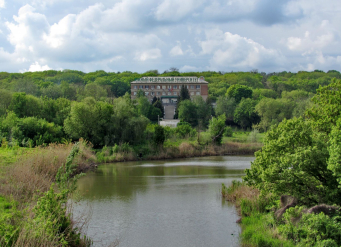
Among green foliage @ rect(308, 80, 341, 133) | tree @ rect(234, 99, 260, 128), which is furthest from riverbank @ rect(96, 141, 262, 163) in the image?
tree @ rect(234, 99, 260, 128)

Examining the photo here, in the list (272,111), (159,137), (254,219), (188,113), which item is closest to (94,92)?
(188,113)

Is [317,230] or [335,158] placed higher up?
[335,158]

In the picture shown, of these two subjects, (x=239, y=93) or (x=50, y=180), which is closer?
(x=50, y=180)

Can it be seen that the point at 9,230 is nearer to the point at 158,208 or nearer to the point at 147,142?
the point at 158,208

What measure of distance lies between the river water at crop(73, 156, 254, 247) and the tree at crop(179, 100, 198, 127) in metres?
44.0

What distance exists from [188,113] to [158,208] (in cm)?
6153

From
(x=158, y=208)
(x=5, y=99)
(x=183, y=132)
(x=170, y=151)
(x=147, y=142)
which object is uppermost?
(x=5, y=99)

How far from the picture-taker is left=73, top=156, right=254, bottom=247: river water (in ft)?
48.8

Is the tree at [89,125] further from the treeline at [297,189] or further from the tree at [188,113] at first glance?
the treeline at [297,189]

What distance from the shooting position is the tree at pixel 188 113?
260 ft

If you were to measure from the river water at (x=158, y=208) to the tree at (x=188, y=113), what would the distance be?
44.0m

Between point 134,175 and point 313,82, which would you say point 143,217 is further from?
point 313,82

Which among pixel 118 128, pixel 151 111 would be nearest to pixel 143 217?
pixel 118 128

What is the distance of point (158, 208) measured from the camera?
19719 mm
